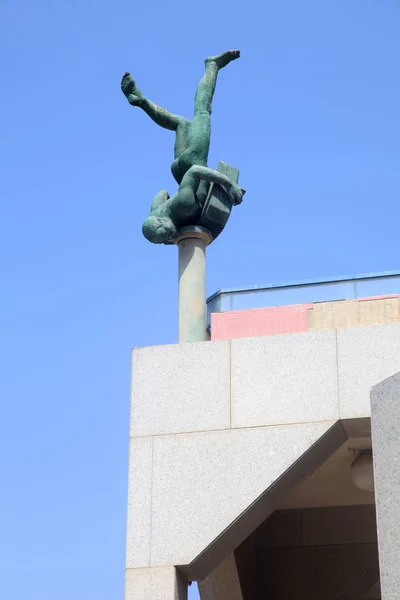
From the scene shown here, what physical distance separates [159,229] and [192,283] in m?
0.94

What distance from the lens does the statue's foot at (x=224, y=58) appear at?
18.2 metres

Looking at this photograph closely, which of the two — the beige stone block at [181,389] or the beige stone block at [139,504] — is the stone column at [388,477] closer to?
the beige stone block at [181,389]

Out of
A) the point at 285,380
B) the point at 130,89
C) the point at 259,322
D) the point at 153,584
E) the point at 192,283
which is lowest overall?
the point at 153,584

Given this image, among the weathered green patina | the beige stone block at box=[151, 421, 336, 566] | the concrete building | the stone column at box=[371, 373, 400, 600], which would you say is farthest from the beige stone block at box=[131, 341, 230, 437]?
the stone column at box=[371, 373, 400, 600]

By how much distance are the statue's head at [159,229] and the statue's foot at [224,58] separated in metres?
2.93

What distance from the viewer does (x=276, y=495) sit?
48.4ft

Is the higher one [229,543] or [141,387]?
[141,387]

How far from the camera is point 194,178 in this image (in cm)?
1702

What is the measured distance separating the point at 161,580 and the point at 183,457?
62.8 inches

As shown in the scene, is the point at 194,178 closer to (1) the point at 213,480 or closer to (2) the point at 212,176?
(2) the point at 212,176

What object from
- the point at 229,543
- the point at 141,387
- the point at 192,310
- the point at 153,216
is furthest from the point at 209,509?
the point at 153,216

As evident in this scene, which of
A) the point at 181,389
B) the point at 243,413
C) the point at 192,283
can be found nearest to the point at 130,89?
the point at 192,283

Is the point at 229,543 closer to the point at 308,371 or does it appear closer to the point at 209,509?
the point at 209,509

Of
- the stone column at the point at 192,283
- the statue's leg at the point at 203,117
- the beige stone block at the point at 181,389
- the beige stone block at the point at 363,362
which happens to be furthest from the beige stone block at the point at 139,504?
the statue's leg at the point at 203,117
